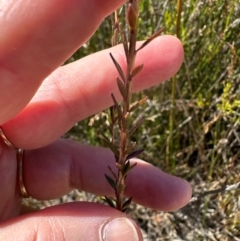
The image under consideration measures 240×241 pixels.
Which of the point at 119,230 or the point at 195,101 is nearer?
the point at 119,230

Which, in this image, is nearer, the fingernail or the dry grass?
the fingernail

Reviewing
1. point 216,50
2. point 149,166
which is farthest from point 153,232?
point 216,50

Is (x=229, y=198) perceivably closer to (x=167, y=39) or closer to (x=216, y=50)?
(x=216, y=50)

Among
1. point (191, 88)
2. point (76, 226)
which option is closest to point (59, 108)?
point (76, 226)

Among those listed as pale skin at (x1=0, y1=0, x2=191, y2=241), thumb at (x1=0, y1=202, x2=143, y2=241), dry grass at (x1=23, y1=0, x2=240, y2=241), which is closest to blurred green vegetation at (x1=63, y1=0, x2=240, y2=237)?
dry grass at (x1=23, y1=0, x2=240, y2=241)

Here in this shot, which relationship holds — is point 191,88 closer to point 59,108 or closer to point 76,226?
point 59,108

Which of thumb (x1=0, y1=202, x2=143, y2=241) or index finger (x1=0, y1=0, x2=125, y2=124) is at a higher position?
index finger (x1=0, y1=0, x2=125, y2=124)

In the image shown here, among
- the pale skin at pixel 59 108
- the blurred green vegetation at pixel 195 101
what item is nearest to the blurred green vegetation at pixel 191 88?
the blurred green vegetation at pixel 195 101

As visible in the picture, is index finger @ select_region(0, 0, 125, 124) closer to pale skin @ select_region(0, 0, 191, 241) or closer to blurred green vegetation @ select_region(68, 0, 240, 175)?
pale skin @ select_region(0, 0, 191, 241)
